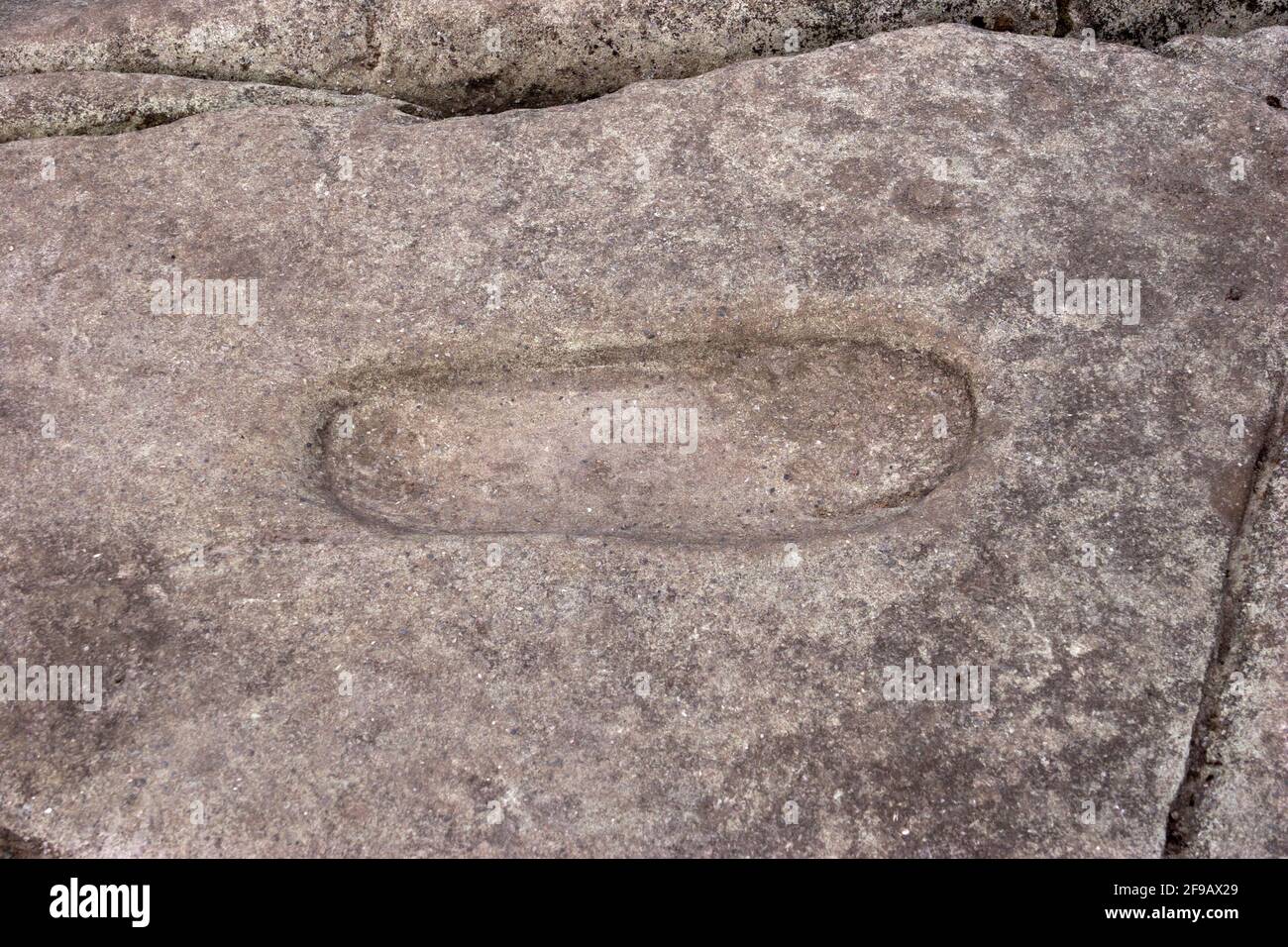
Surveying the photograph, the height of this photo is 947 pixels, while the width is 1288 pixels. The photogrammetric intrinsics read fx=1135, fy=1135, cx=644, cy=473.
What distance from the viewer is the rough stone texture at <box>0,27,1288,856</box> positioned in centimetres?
436

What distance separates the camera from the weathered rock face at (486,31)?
7.03 meters

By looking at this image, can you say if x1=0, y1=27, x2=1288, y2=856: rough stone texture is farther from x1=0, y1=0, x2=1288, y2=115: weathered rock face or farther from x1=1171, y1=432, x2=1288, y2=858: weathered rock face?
x1=0, y1=0, x2=1288, y2=115: weathered rock face

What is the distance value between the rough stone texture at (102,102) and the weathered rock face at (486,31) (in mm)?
313

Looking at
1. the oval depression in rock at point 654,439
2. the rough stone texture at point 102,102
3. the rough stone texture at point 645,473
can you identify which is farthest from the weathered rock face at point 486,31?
the oval depression in rock at point 654,439

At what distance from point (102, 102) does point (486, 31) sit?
232cm

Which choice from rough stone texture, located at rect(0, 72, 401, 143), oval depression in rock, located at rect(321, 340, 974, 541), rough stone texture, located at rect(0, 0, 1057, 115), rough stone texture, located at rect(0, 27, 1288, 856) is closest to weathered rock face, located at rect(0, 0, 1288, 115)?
rough stone texture, located at rect(0, 0, 1057, 115)

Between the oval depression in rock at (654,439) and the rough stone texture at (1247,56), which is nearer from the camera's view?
the oval depression in rock at (654,439)

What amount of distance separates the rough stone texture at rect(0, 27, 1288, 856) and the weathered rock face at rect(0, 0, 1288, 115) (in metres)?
0.65

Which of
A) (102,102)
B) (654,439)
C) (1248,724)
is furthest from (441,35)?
(1248,724)

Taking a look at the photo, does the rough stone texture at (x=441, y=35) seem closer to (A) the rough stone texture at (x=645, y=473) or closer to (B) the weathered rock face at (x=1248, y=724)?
(A) the rough stone texture at (x=645, y=473)

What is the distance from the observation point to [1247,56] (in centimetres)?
639

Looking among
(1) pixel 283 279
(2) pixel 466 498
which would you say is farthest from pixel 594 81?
(2) pixel 466 498

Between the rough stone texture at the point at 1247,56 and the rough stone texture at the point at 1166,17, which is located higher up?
the rough stone texture at the point at 1166,17

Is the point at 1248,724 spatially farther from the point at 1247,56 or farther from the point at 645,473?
the point at 1247,56
